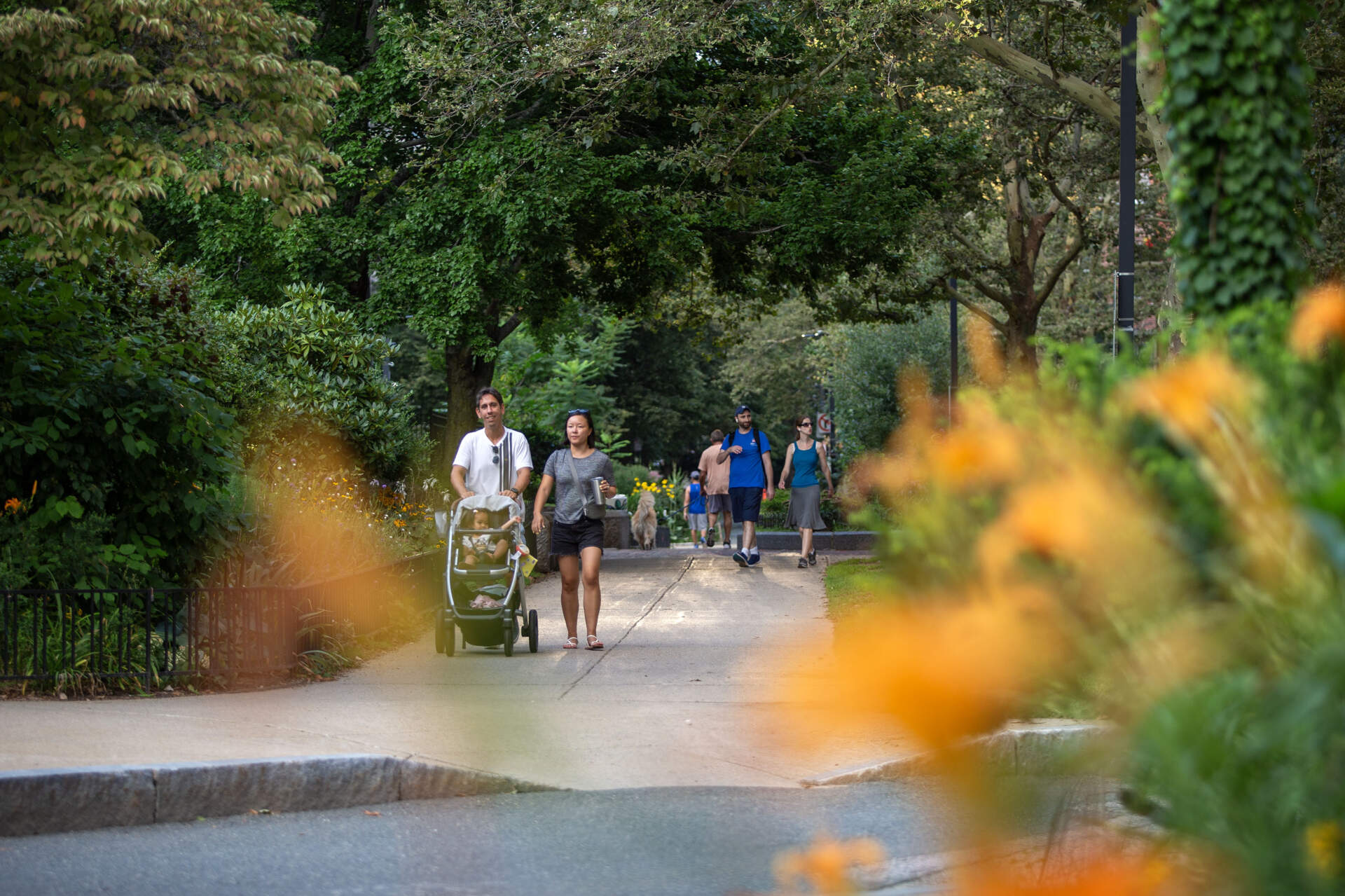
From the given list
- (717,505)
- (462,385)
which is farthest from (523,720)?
(717,505)

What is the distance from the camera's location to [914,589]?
2.80 m

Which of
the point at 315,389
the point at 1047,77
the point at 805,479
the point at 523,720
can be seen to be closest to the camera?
the point at 523,720

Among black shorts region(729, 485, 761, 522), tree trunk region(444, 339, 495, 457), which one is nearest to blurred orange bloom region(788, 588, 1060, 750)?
black shorts region(729, 485, 761, 522)

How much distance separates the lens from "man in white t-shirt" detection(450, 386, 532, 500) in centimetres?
1073

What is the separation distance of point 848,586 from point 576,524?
5094 millimetres

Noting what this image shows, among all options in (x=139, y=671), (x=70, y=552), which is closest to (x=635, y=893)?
(x=139, y=671)

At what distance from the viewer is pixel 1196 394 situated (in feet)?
7.59

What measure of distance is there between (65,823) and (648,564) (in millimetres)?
13978

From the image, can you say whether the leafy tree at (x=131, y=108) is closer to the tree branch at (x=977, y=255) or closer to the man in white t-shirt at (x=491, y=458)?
the man in white t-shirt at (x=491, y=458)

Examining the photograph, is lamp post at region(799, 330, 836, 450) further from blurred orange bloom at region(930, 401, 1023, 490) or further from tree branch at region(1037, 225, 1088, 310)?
blurred orange bloom at region(930, 401, 1023, 490)

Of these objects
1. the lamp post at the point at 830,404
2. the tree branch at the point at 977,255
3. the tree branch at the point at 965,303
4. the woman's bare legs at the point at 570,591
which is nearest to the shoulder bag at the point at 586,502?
the woman's bare legs at the point at 570,591

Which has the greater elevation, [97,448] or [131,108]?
[131,108]

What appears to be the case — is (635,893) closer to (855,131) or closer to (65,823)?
(65,823)

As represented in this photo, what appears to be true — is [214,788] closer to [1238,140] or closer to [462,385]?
[1238,140]
